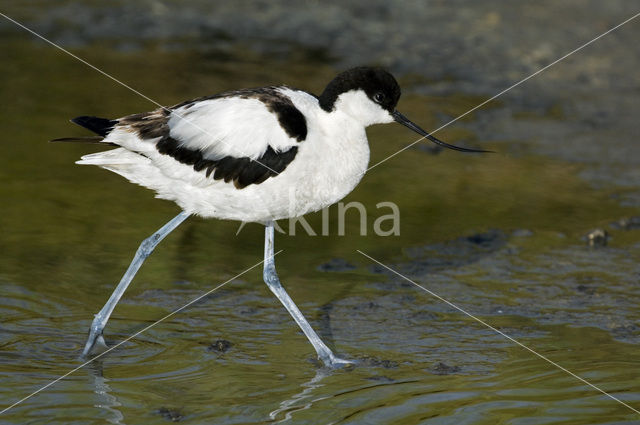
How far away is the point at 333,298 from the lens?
5.84 meters

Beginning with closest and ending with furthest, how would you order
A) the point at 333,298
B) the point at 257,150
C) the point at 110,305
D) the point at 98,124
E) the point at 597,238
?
the point at 257,150, the point at 110,305, the point at 98,124, the point at 333,298, the point at 597,238

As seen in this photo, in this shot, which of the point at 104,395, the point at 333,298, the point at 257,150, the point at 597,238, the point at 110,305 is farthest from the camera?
the point at 597,238

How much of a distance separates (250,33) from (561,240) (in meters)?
5.11

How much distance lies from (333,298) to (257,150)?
1.24 meters

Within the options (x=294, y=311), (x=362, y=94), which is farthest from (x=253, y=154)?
(x=294, y=311)

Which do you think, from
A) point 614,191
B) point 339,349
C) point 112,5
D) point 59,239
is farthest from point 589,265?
point 112,5

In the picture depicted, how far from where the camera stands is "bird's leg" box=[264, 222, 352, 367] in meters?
4.93

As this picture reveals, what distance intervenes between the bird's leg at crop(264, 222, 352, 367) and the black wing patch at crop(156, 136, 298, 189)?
0.49 meters

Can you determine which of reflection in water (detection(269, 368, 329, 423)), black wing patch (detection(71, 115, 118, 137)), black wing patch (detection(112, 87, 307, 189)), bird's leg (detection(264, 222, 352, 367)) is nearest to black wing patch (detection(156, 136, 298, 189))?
black wing patch (detection(112, 87, 307, 189))

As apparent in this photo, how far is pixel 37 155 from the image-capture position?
750 cm

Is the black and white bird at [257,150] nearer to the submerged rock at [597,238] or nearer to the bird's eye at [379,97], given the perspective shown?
the bird's eye at [379,97]

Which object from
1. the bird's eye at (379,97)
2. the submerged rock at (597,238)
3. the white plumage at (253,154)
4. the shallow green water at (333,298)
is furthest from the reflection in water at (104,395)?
the submerged rock at (597,238)

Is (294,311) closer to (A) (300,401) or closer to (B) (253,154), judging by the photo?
(A) (300,401)

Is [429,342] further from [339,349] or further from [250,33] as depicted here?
[250,33]
